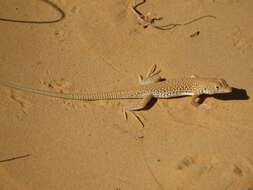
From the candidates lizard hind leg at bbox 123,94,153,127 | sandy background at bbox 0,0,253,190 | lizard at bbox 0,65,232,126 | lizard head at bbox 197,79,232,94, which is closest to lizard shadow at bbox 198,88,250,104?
sandy background at bbox 0,0,253,190

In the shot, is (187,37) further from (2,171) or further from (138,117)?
(2,171)

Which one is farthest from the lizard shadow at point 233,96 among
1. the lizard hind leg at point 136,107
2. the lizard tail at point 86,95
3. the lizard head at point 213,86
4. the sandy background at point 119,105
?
the lizard tail at point 86,95

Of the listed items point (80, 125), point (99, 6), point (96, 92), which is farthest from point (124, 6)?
point (80, 125)

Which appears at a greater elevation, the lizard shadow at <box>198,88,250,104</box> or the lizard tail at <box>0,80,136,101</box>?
the lizard shadow at <box>198,88,250,104</box>

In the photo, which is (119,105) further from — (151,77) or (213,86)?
(213,86)

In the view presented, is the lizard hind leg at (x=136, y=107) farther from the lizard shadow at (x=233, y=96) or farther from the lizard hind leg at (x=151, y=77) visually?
the lizard shadow at (x=233, y=96)

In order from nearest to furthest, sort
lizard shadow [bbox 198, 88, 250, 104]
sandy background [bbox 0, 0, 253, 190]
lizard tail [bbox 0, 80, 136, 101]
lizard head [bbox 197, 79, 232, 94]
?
1. sandy background [bbox 0, 0, 253, 190]
2. lizard head [bbox 197, 79, 232, 94]
3. lizard tail [bbox 0, 80, 136, 101]
4. lizard shadow [bbox 198, 88, 250, 104]

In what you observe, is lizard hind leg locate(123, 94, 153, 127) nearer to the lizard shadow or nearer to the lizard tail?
the lizard tail

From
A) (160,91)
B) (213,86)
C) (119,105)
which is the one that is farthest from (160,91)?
(213,86)
